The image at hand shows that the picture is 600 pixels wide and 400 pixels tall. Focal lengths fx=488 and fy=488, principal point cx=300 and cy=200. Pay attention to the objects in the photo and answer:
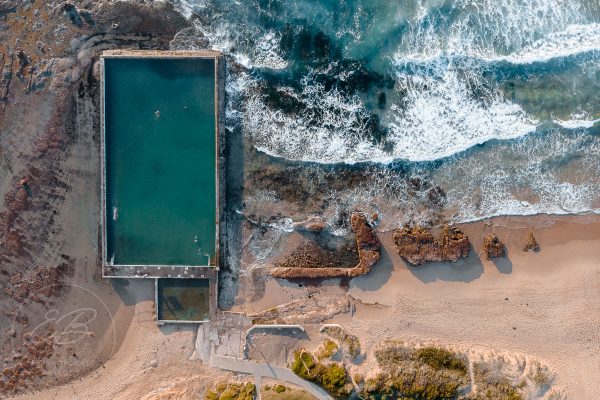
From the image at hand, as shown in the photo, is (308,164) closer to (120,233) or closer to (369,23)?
(369,23)

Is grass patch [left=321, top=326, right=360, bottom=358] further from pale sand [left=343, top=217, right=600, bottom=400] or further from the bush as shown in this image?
the bush

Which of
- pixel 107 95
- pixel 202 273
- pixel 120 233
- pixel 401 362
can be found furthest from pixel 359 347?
pixel 107 95

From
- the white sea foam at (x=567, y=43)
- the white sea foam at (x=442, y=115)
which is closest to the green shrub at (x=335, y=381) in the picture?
the white sea foam at (x=442, y=115)

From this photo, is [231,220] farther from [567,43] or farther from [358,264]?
[567,43]

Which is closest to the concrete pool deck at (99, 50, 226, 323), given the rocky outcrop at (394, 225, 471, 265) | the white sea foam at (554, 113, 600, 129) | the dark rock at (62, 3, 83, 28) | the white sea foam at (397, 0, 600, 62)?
the dark rock at (62, 3, 83, 28)

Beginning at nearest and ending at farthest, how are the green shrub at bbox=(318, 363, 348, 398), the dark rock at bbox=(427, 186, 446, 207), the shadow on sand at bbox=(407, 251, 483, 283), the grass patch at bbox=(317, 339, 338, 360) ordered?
the green shrub at bbox=(318, 363, 348, 398) → the grass patch at bbox=(317, 339, 338, 360) → the shadow on sand at bbox=(407, 251, 483, 283) → the dark rock at bbox=(427, 186, 446, 207)

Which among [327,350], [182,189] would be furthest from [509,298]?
[182,189]
